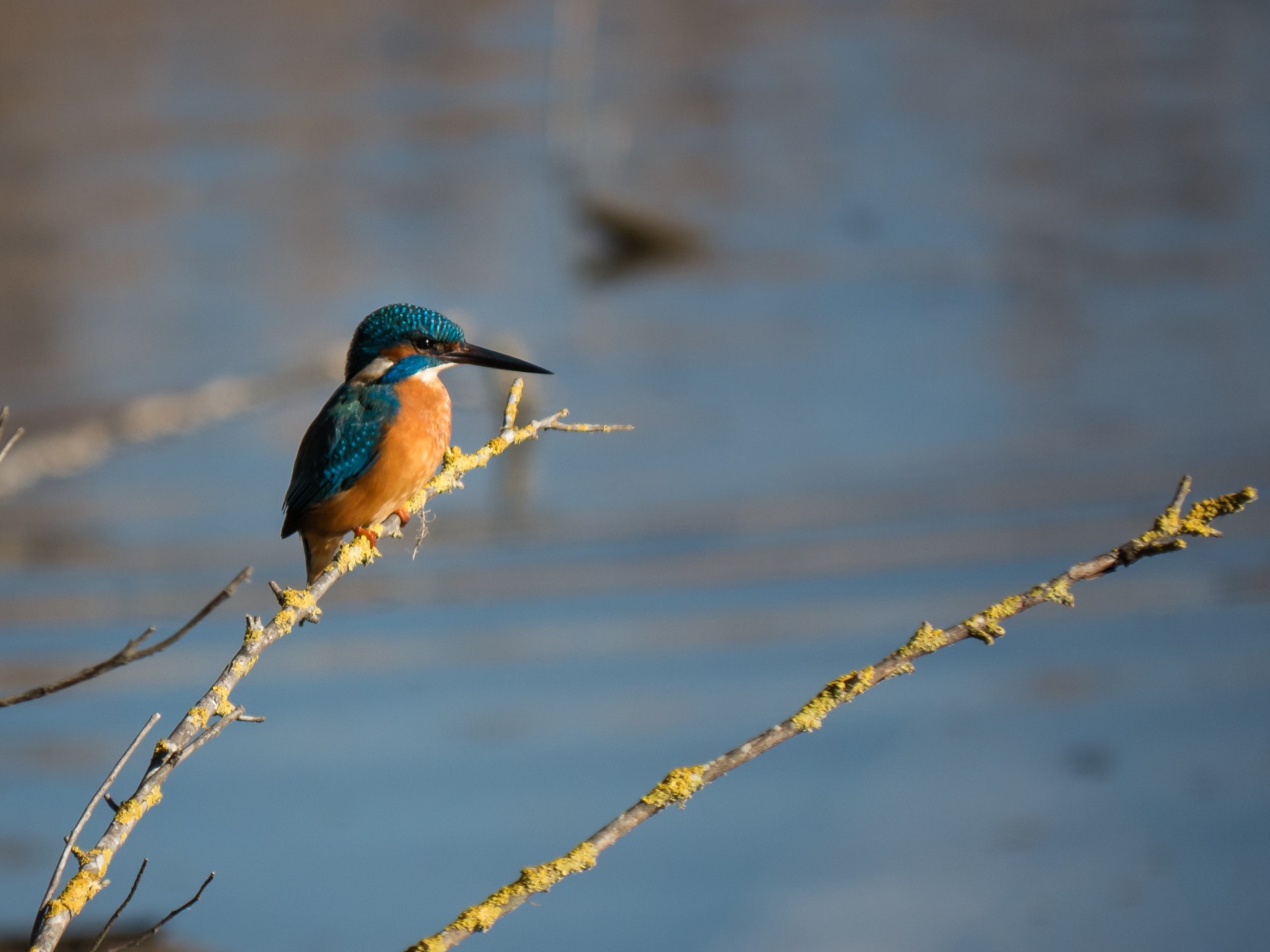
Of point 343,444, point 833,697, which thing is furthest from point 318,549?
point 833,697

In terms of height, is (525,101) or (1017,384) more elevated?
(525,101)

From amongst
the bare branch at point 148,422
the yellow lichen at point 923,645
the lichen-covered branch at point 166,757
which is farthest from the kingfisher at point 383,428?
the bare branch at point 148,422

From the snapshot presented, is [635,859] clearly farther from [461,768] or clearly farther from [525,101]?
[525,101]

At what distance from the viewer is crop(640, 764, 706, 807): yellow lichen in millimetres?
1704

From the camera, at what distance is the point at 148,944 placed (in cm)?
379

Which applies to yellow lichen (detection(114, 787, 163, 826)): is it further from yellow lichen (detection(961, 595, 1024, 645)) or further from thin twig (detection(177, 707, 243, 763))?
yellow lichen (detection(961, 595, 1024, 645))

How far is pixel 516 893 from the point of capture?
5.61ft

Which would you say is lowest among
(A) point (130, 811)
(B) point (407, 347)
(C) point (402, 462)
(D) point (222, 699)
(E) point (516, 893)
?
(E) point (516, 893)

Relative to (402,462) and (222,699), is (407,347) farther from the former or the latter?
(222,699)

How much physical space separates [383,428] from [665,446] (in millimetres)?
4044

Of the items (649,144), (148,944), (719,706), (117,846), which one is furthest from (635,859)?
(649,144)

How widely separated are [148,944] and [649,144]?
8.84 metres

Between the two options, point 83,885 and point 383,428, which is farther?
point 383,428

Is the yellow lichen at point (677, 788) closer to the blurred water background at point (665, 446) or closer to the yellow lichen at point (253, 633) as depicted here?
the yellow lichen at point (253, 633)
